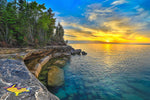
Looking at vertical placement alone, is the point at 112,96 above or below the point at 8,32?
below

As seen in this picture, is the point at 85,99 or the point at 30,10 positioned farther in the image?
the point at 30,10

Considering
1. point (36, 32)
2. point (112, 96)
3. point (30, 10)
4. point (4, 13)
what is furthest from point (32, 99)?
point (36, 32)

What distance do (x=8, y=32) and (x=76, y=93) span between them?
25.9 meters

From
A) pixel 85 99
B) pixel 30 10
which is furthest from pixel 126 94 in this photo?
pixel 30 10

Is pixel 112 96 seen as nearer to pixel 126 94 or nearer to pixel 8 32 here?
pixel 126 94

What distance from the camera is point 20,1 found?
23.4 m

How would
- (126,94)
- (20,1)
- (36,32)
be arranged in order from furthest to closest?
(36,32) → (20,1) → (126,94)

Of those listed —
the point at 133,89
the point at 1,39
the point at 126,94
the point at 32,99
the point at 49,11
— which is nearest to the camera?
the point at 32,99

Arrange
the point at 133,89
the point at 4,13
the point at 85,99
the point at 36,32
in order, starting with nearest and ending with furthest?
1. the point at 85,99
2. the point at 133,89
3. the point at 4,13
4. the point at 36,32

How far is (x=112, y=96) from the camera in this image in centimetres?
641

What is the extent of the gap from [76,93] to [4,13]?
A: 2548 cm

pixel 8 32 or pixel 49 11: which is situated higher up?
pixel 49 11

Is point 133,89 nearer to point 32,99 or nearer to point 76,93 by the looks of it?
point 76,93

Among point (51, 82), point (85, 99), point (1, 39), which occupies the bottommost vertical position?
point (85, 99)
